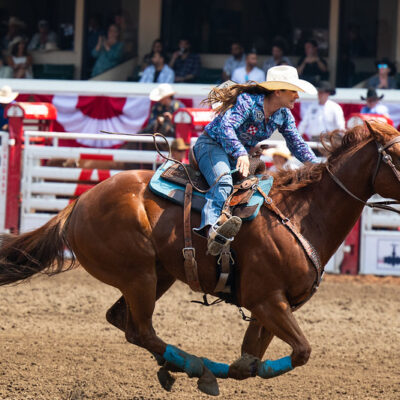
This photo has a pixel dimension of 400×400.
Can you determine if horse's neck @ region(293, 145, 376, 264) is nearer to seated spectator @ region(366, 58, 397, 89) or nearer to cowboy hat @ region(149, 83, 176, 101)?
cowboy hat @ region(149, 83, 176, 101)

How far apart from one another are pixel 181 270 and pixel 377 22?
10.6m

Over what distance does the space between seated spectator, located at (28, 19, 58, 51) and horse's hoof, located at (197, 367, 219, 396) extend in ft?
38.8

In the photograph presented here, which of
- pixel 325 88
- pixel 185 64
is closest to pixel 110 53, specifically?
pixel 185 64

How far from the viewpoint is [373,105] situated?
1109 centimetres

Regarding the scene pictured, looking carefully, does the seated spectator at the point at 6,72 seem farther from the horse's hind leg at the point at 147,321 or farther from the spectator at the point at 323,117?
the horse's hind leg at the point at 147,321

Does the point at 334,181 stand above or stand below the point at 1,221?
above

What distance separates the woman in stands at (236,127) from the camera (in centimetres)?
488

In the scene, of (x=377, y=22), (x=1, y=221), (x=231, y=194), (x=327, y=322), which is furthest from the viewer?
(x=377, y=22)

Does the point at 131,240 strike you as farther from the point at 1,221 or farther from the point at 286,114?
the point at 1,221

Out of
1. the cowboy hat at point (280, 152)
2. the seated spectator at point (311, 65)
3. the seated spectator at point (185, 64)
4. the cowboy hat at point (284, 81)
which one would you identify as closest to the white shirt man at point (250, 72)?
the seated spectator at point (311, 65)

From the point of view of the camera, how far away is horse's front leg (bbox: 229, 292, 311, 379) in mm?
4711

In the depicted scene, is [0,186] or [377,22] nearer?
[0,186]

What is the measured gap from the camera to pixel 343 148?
505 cm

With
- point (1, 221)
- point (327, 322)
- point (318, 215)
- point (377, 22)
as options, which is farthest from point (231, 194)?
point (377, 22)
